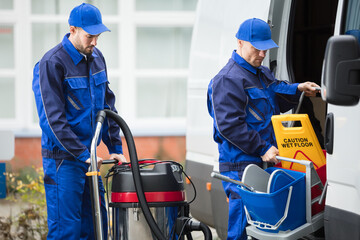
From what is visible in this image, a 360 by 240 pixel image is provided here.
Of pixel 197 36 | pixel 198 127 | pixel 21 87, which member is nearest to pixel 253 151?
pixel 198 127

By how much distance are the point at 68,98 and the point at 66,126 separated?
230mm

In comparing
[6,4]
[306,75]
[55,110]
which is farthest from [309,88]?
[6,4]

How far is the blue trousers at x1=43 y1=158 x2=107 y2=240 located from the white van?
117cm

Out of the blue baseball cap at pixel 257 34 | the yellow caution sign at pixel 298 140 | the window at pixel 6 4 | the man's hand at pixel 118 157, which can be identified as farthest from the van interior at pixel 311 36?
the window at pixel 6 4

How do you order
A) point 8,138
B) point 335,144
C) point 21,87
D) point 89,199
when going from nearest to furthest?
point 335,144, point 89,199, point 8,138, point 21,87

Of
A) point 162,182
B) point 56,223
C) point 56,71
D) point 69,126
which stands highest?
point 56,71

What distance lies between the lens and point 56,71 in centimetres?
Result: 436

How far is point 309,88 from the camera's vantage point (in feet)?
14.3

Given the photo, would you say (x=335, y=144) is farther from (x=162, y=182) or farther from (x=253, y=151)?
(x=162, y=182)

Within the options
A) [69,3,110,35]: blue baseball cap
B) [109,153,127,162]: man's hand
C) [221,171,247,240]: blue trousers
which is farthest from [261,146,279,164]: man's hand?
[69,3,110,35]: blue baseball cap

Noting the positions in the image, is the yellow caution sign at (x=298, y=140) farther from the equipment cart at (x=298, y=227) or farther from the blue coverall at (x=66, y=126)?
the blue coverall at (x=66, y=126)

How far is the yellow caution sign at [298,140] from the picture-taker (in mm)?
4051

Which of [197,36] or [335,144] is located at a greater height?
[197,36]

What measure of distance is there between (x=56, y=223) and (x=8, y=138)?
117 cm
